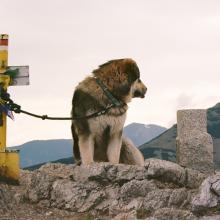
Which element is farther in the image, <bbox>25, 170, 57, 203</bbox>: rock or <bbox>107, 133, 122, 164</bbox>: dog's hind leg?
<bbox>107, 133, 122, 164</bbox>: dog's hind leg

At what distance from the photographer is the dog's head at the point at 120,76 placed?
34.0 ft

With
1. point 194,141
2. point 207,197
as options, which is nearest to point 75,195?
point 207,197

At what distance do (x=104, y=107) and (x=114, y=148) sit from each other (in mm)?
783

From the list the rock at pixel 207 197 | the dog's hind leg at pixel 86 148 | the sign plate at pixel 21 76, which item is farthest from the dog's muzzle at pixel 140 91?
the rock at pixel 207 197

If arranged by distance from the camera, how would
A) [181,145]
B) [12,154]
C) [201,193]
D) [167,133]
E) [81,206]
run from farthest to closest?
[167,133] → [181,145] → [12,154] → [81,206] → [201,193]

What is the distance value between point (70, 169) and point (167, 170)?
1.75 metres

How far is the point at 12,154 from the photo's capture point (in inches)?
398

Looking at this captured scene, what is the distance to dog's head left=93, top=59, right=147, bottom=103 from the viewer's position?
10.4 m

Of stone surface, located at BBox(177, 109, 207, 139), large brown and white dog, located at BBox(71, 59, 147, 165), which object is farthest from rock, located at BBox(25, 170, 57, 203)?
stone surface, located at BBox(177, 109, 207, 139)

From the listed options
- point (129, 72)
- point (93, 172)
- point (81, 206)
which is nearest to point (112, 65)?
point (129, 72)

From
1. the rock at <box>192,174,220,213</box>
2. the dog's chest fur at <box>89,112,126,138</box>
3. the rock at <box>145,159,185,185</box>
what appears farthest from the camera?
the dog's chest fur at <box>89,112,126,138</box>

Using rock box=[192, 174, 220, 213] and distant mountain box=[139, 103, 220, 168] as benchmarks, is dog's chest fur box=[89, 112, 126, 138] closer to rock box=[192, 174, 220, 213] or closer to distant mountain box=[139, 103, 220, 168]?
rock box=[192, 174, 220, 213]

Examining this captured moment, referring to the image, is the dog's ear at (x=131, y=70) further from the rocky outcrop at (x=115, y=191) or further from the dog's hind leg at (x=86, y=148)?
the rocky outcrop at (x=115, y=191)

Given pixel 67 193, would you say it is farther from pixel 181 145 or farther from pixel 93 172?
pixel 181 145
